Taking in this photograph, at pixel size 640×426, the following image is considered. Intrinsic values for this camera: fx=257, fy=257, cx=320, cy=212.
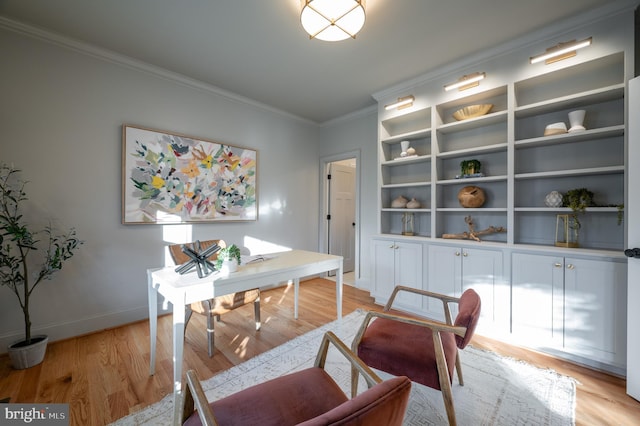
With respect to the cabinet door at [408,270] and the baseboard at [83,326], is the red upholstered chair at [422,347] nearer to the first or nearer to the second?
the cabinet door at [408,270]

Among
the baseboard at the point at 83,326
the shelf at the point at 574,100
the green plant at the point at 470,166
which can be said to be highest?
the shelf at the point at 574,100

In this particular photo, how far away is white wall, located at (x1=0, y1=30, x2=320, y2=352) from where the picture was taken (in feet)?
7.13

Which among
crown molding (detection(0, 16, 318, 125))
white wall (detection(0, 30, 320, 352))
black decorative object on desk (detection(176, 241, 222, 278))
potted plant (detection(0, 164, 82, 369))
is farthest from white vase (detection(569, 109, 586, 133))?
Answer: potted plant (detection(0, 164, 82, 369))

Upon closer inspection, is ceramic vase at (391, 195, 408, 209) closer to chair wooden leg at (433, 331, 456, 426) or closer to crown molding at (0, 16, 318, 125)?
chair wooden leg at (433, 331, 456, 426)

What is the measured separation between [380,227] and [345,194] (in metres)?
1.76

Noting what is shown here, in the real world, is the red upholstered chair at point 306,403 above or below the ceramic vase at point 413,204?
below

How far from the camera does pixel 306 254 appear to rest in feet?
8.41

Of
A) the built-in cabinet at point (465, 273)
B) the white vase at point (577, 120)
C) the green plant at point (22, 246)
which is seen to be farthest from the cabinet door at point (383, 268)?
the green plant at point (22, 246)

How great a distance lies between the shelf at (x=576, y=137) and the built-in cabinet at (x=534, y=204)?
0.01 metres

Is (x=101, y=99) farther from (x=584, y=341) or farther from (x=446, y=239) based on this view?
(x=584, y=341)

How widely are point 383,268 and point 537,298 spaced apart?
149cm

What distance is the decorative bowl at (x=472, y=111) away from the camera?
2678 mm

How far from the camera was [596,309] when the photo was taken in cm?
196

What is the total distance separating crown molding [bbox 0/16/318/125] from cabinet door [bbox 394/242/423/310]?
288cm
